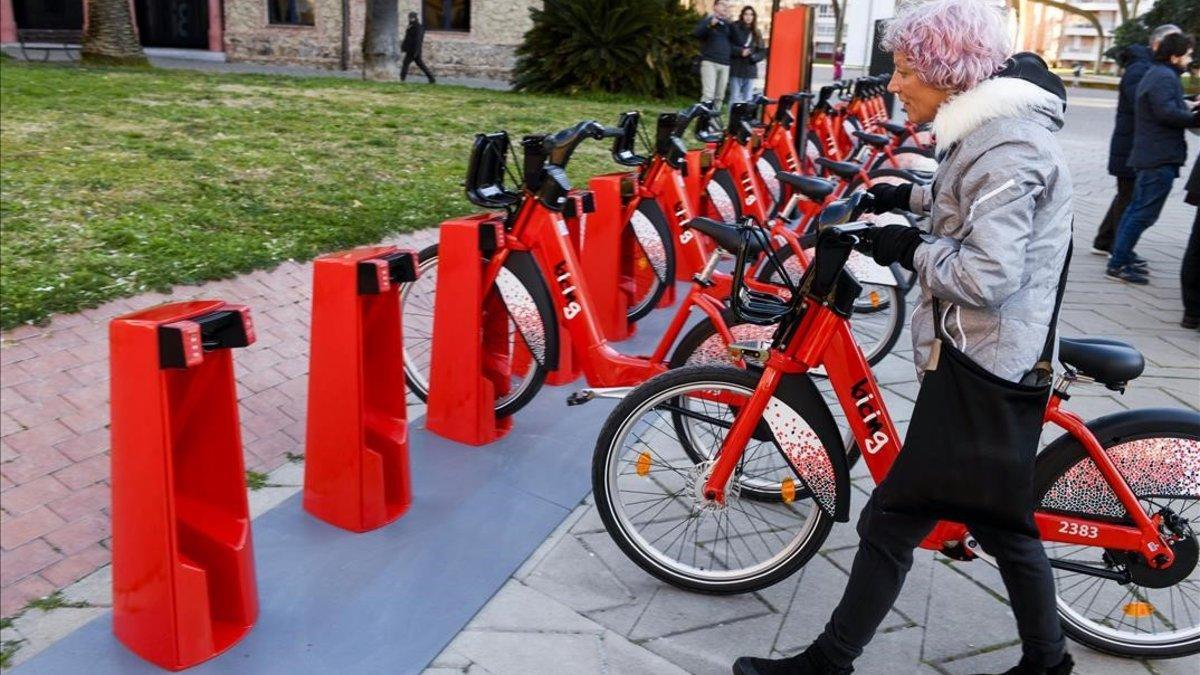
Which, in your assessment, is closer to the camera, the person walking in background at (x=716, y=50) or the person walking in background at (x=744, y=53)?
the person walking in background at (x=716, y=50)

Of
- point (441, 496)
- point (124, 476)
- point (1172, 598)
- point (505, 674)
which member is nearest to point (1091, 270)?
point (1172, 598)

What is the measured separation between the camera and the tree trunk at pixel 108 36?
17328 mm

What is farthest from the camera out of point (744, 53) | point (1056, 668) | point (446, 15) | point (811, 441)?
point (446, 15)

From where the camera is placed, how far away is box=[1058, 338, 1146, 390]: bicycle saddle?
2.65 metres

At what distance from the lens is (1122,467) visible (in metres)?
2.74

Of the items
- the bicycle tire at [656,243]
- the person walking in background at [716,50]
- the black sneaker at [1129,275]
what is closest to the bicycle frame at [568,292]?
the bicycle tire at [656,243]

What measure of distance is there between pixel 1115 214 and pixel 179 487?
7302mm

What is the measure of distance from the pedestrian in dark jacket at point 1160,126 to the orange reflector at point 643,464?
519cm

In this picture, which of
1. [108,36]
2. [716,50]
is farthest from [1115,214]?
[108,36]

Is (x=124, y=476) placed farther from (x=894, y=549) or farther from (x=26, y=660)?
(x=894, y=549)

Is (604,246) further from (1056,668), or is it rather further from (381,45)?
(381,45)

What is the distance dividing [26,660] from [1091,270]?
Result: 7.31 m

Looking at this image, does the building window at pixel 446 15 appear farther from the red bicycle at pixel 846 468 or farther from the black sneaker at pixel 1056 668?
the black sneaker at pixel 1056 668

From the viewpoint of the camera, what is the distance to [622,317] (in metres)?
5.52
